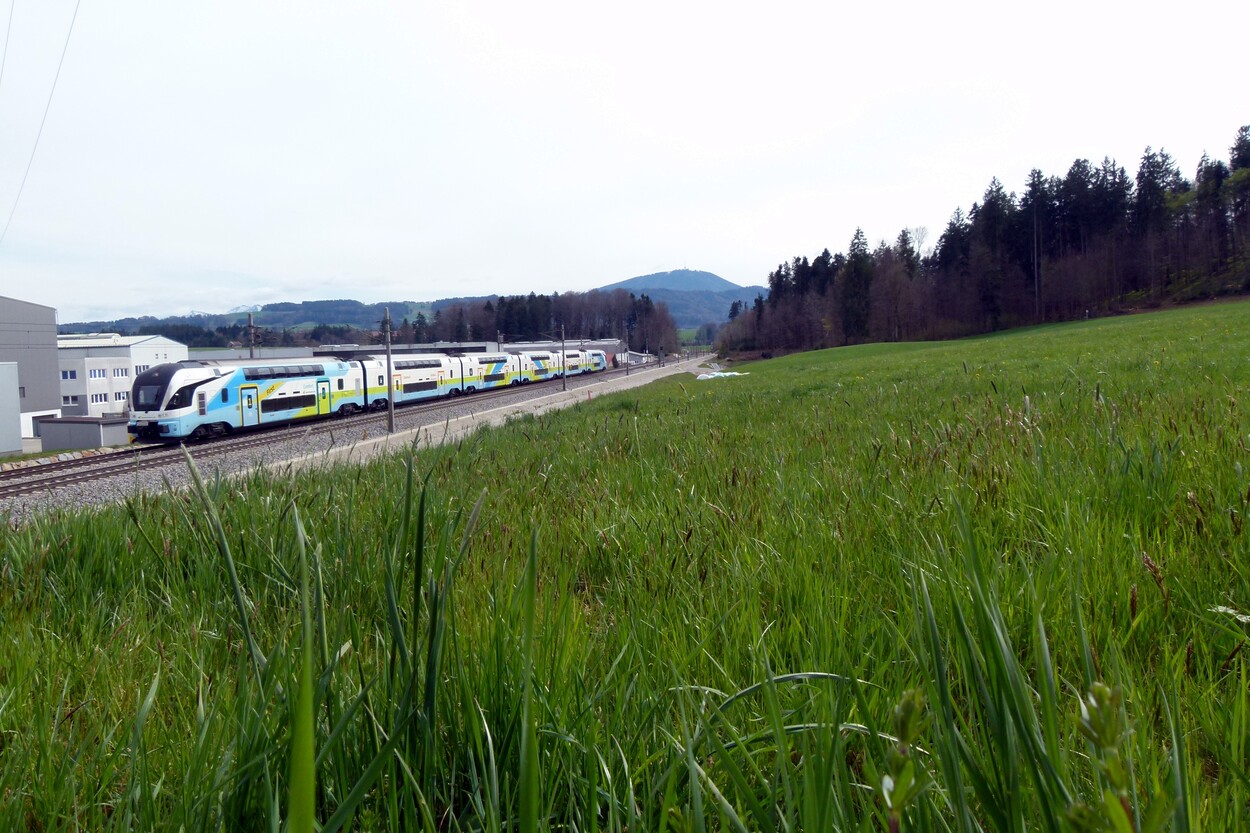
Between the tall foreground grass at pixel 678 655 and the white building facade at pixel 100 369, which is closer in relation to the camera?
the tall foreground grass at pixel 678 655

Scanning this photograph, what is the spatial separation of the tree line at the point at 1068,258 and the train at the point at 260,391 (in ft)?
225

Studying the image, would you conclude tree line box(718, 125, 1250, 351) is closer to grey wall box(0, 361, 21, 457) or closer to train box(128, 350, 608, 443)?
train box(128, 350, 608, 443)

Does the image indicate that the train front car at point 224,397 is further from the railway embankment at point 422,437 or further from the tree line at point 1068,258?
the tree line at point 1068,258

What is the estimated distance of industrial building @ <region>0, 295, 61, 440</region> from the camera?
233ft

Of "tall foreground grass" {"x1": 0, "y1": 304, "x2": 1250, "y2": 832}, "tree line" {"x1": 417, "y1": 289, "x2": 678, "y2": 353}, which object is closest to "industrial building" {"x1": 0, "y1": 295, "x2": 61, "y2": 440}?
"tree line" {"x1": 417, "y1": 289, "x2": 678, "y2": 353}

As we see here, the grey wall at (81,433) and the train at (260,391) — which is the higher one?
the train at (260,391)

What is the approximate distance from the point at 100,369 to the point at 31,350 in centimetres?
2034

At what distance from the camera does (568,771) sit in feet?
3.98

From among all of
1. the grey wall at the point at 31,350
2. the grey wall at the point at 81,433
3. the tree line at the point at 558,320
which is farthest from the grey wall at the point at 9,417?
the tree line at the point at 558,320

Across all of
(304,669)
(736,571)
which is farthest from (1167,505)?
(304,669)

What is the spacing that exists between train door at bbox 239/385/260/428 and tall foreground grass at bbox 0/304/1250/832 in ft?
102

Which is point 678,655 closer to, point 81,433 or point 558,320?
point 81,433

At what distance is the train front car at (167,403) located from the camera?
28.5 metres

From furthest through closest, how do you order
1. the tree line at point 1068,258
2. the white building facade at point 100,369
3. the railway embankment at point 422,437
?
the white building facade at point 100,369 → the tree line at point 1068,258 → the railway embankment at point 422,437
